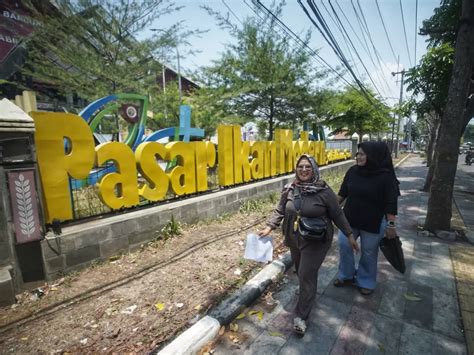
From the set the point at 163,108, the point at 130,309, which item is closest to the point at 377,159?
the point at 130,309

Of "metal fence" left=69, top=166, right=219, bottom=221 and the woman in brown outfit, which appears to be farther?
"metal fence" left=69, top=166, right=219, bottom=221

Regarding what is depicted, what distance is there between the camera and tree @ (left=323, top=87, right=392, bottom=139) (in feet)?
57.9

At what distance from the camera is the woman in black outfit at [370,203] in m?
3.02

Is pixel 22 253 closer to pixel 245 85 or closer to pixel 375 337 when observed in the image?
pixel 375 337

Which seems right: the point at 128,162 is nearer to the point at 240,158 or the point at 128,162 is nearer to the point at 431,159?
the point at 240,158

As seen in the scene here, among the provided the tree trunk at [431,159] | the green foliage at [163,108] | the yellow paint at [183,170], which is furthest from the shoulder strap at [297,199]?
the green foliage at [163,108]

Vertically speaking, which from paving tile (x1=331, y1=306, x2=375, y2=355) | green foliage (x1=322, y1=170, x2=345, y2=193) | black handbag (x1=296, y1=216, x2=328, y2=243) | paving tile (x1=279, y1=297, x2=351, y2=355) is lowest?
paving tile (x1=331, y1=306, x2=375, y2=355)

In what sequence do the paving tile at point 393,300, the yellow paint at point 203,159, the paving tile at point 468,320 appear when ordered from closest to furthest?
the paving tile at point 468,320, the paving tile at point 393,300, the yellow paint at point 203,159

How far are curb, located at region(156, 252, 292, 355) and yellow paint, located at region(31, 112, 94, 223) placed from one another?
2.46 metres

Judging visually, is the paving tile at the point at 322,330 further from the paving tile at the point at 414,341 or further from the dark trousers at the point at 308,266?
the paving tile at the point at 414,341

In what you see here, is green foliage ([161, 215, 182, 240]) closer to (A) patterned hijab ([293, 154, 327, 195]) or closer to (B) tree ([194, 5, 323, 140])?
(A) patterned hijab ([293, 154, 327, 195])

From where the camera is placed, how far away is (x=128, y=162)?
15.4ft

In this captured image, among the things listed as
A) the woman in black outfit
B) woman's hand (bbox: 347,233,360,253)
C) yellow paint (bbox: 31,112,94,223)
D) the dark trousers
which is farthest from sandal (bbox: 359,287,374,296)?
yellow paint (bbox: 31,112,94,223)

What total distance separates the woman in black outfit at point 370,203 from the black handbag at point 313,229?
820 mm
